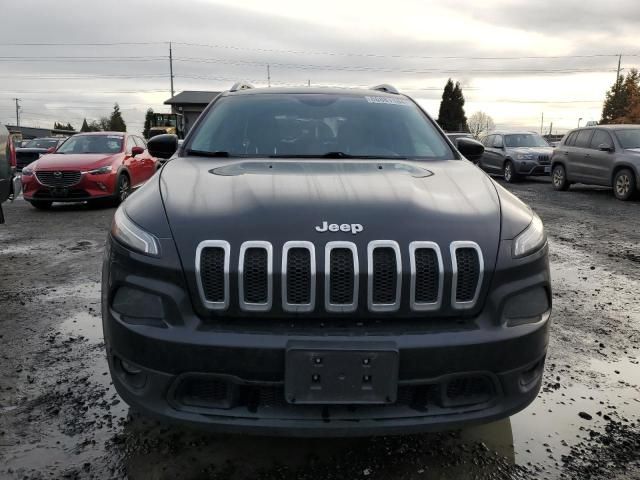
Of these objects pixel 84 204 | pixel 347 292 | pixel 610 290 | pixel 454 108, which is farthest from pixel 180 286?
pixel 454 108

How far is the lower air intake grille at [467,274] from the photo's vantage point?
212 cm

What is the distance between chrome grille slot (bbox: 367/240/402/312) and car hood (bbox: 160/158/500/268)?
60mm

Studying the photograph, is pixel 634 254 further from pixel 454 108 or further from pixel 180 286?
pixel 454 108

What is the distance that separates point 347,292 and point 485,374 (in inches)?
23.7

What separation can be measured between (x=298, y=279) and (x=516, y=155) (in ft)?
53.3

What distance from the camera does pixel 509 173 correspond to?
17172mm

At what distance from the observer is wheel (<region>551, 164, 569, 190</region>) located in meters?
14.4

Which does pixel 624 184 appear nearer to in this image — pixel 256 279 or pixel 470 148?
pixel 470 148

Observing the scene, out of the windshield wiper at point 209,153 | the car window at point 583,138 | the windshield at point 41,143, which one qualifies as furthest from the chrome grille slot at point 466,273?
the windshield at point 41,143

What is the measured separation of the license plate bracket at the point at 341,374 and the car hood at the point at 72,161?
384 inches

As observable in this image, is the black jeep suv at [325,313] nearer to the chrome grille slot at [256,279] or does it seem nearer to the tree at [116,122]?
the chrome grille slot at [256,279]

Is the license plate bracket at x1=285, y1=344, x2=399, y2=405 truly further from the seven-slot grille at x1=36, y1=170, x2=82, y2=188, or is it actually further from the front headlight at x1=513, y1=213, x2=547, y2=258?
the seven-slot grille at x1=36, y1=170, x2=82, y2=188

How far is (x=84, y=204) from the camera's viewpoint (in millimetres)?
12180

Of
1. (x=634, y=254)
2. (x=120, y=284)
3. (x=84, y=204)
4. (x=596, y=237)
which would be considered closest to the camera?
(x=120, y=284)
